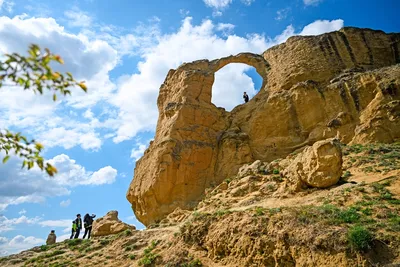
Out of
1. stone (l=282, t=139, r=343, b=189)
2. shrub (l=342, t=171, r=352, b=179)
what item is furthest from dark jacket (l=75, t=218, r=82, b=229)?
shrub (l=342, t=171, r=352, b=179)

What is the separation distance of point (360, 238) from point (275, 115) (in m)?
18.0

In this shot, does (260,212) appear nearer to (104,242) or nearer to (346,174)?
(346,174)

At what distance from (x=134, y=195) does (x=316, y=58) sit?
1875 cm

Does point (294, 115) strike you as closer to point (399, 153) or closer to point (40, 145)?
point (399, 153)

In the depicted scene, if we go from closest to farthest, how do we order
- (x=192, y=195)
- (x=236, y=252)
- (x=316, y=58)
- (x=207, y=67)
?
(x=236, y=252) → (x=192, y=195) → (x=316, y=58) → (x=207, y=67)

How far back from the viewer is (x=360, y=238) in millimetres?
9672

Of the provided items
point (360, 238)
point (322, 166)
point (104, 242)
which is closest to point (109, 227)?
point (104, 242)

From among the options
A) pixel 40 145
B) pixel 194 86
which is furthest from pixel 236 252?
pixel 194 86

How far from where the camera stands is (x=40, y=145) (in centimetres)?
393

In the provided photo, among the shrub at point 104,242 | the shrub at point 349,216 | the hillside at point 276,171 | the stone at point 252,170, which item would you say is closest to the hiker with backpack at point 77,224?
the hillside at point 276,171

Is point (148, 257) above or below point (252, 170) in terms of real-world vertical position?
below

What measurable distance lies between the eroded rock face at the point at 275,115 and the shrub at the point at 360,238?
13062 mm

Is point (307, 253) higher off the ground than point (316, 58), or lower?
lower

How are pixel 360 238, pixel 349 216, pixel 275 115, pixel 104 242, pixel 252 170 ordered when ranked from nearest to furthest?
pixel 360 238
pixel 349 216
pixel 104 242
pixel 252 170
pixel 275 115
